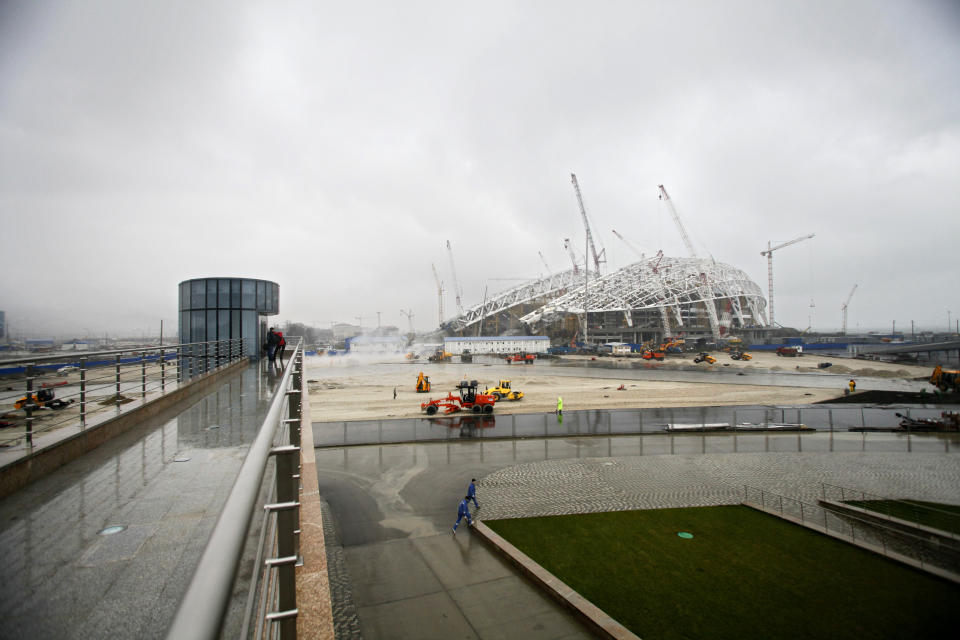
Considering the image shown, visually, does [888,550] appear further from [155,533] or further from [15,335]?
[15,335]

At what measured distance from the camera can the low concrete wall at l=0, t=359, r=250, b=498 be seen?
10.4 feet

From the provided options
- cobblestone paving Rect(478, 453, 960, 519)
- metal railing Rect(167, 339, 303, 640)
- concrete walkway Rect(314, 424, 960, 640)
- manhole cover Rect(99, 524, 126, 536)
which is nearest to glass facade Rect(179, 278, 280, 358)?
concrete walkway Rect(314, 424, 960, 640)

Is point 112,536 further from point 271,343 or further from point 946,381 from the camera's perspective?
point 946,381

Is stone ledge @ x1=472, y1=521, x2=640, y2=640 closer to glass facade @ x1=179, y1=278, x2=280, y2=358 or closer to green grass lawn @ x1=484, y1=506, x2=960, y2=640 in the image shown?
green grass lawn @ x1=484, y1=506, x2=960, y2=640

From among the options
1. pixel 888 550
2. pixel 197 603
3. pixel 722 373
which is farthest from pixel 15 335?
pixel 722 373

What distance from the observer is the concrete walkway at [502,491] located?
6773 mm

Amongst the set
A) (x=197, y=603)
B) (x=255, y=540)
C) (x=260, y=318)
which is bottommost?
(x=255, y=540)

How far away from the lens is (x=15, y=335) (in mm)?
11773

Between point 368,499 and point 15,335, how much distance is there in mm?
10163

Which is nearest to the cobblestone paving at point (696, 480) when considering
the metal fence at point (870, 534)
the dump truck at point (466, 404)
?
the metal fence at point (870, 534)

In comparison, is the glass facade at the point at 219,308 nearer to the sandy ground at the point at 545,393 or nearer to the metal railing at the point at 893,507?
the sandy ground at the point at 545,393

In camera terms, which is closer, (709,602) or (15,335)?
(709,602)

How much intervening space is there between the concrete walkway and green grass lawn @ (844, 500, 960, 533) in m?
0.87

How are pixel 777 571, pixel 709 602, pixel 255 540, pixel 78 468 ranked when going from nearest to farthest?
pixel 255 540 < pixel 78 468 < pixel 709 602 < pixel 777 571
